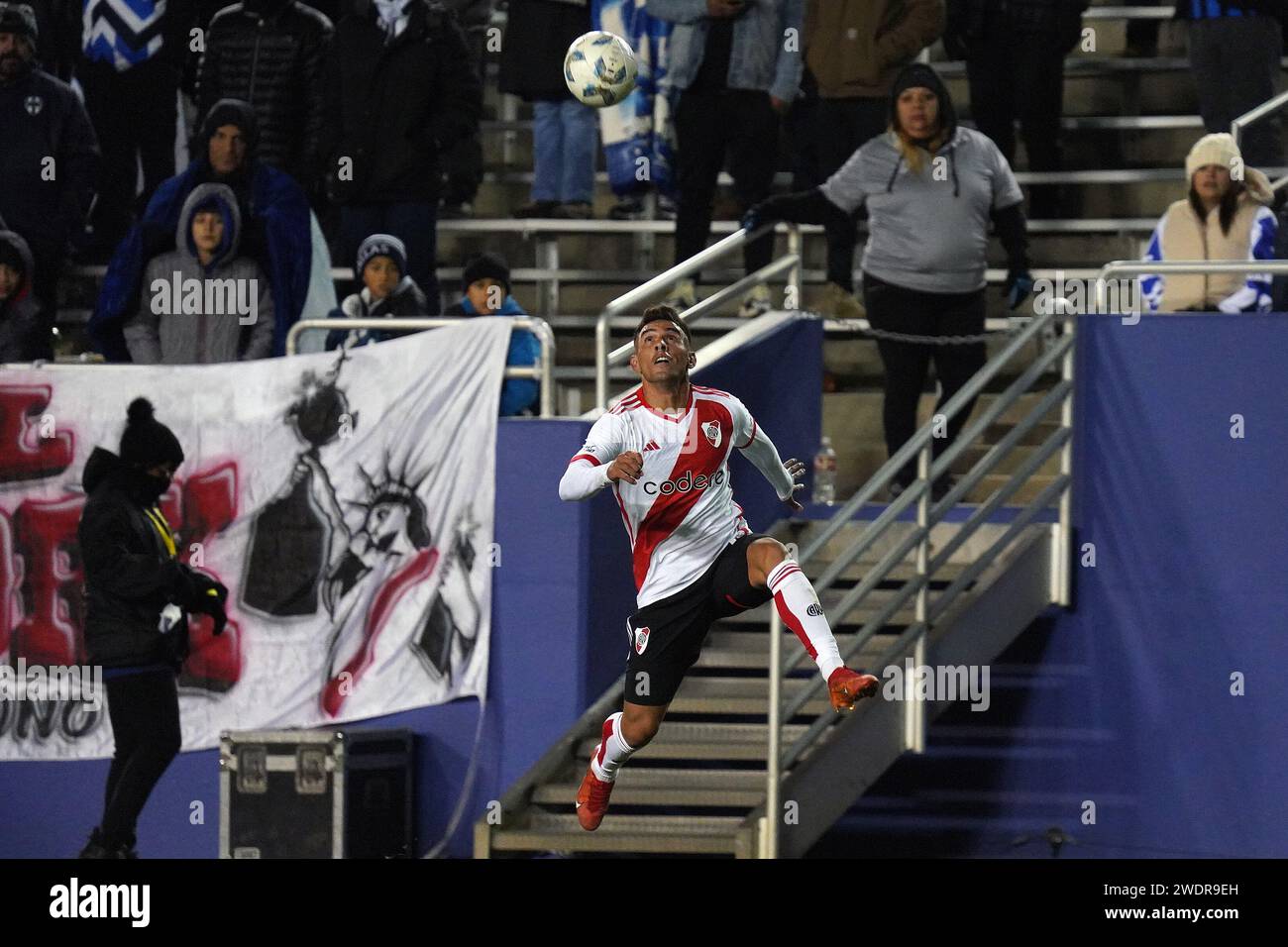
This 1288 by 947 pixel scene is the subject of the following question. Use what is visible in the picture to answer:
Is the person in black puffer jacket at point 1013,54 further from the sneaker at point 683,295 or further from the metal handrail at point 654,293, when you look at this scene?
the sneaker at point 683,295

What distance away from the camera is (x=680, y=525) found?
408 inches

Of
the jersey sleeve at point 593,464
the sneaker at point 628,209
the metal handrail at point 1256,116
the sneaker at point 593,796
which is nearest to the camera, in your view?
the jersey sleeve at point 593,464

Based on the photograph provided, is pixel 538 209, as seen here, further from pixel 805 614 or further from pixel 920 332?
pixel 805 614

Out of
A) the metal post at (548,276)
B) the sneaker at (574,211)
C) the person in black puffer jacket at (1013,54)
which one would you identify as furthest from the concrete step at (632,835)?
the person in black puffer jacket at (1013,54)

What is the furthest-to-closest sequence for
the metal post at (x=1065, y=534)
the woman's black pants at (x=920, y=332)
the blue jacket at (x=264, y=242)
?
1. the blue jacket at (x=264, y=242)
2. the metal post at (x=1065, y=534)
3. the woman's black pants at (x=920, y=332)

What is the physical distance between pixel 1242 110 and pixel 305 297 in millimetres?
5201

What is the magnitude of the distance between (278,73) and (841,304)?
341 cm

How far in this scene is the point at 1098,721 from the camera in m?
13.7

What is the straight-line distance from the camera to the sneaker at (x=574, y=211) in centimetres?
1557

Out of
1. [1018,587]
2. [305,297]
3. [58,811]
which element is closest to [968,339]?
[1018,587]

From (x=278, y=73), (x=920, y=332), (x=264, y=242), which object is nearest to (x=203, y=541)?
(x=264, y=242)

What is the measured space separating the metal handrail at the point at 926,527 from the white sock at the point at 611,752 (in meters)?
1.79

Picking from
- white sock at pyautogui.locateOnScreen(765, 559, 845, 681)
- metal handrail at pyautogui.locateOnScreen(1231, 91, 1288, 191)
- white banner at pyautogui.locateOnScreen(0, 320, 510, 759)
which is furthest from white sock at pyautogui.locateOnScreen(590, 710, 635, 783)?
metal handrail at pyautogui.locateOnScreen(1231, 91, 1288, 191)
